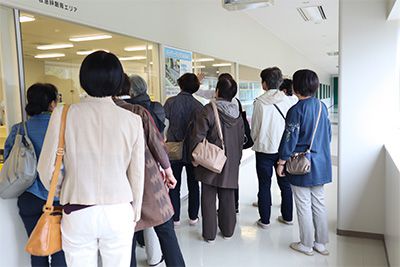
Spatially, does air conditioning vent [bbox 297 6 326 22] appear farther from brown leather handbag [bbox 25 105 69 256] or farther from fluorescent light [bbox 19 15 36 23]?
brown leather handbag [bbox 25 105 69 256]

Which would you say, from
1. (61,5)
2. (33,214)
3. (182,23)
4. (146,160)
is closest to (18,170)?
(33,214)

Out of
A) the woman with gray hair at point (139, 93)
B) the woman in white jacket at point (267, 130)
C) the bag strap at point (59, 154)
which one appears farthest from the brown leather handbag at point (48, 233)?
the woman in white jacket at point (267, 130)

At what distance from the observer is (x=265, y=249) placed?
3.11 meters

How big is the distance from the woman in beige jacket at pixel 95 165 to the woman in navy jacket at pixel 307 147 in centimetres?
156

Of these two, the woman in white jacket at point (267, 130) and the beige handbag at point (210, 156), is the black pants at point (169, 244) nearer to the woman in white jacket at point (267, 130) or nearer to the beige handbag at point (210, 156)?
the beige handbag at point (210, 156)

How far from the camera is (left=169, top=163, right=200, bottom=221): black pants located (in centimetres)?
356

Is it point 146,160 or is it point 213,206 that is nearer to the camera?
point 146,160

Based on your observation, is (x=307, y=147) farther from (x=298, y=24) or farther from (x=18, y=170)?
(x=298, y=24)

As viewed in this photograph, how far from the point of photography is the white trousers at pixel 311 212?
2881 millimetres

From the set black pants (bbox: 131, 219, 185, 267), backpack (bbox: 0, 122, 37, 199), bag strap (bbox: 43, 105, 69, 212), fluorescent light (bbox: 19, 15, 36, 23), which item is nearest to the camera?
bag strap (bbox: 43, 105, 69, 212)

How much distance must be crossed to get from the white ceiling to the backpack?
205 inches

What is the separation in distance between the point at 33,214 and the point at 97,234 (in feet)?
2.85

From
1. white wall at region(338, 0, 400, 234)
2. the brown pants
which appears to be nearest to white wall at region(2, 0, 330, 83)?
the brown pants

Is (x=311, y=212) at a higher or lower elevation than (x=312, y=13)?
lower
